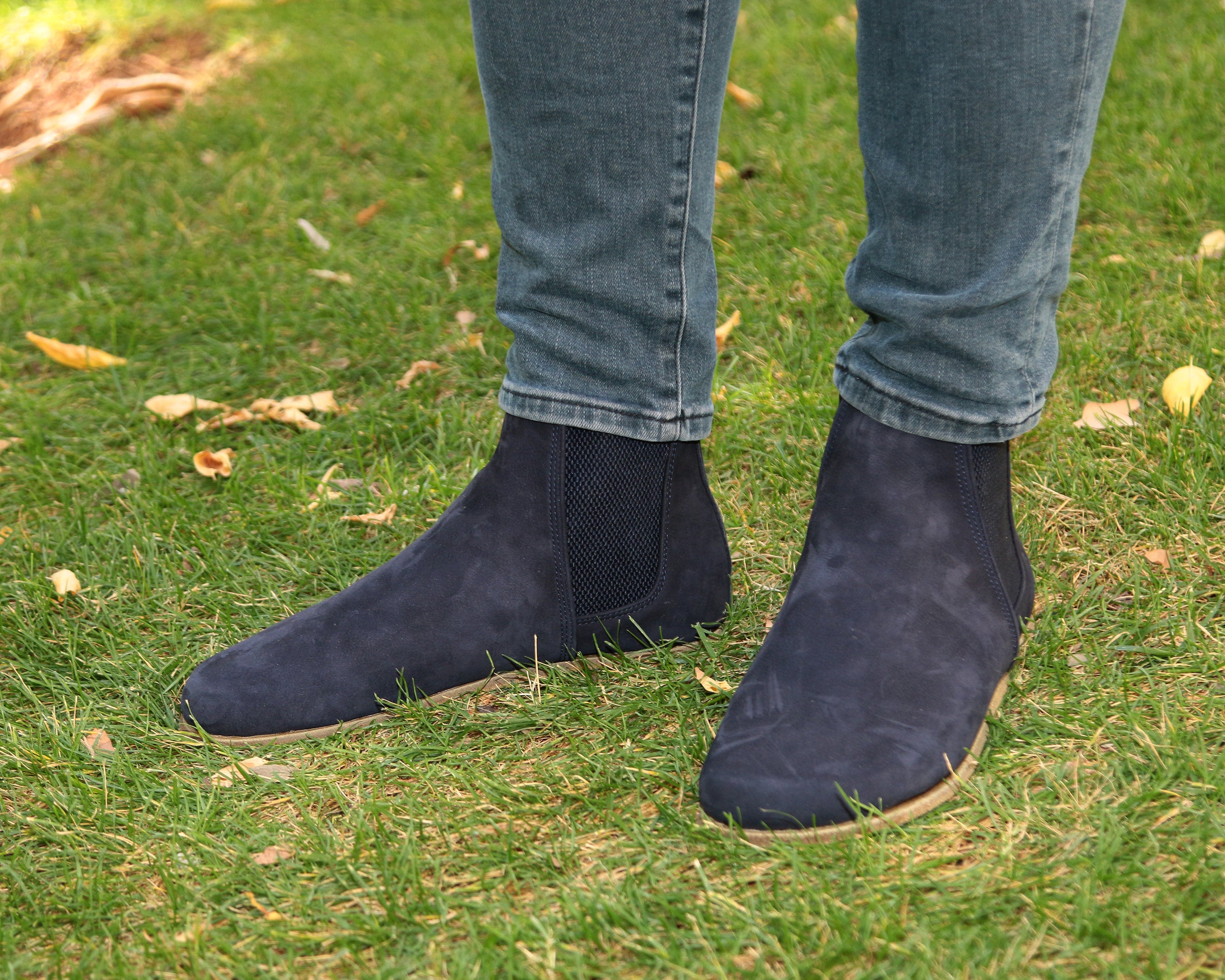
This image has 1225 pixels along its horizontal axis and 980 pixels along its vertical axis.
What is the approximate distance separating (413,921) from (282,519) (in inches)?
35.6

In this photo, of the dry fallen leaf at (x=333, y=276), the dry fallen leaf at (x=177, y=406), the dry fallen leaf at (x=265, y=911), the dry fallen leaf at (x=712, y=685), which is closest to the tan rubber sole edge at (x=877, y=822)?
the dry fallen leaf at (x=712, y=685)

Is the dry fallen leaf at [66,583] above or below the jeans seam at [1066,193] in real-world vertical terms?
below

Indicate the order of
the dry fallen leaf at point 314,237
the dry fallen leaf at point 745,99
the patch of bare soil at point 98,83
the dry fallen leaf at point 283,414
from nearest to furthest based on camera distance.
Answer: the dry fallen leaf at point 283,414 < the dry fallen leaf at point 314,237 < the dry fallen leaf at point 745,99 < the patch of bare soil at point 98,83

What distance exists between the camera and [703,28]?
1.08 metres

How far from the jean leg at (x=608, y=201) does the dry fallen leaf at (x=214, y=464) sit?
2.68 feet

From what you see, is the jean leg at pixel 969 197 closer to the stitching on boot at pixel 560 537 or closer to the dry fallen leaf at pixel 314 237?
the stitching on boot at pixel 560 537

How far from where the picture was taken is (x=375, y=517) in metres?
1.72

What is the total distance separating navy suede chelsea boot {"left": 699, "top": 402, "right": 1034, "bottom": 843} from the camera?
105 centimetres

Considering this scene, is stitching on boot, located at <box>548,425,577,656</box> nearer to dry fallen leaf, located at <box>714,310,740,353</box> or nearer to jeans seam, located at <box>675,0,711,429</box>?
jeans seam, located at <box>675,0,711,429</box>

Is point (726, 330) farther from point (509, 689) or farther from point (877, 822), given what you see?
point (877, 822)

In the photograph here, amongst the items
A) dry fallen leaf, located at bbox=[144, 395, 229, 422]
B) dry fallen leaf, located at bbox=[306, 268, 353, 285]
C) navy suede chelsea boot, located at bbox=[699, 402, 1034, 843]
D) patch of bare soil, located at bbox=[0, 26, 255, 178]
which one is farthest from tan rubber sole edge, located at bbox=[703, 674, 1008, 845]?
patch of bare soil, located at bbox=[0, 26, 255, 178]

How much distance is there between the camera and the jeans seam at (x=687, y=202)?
1087mm

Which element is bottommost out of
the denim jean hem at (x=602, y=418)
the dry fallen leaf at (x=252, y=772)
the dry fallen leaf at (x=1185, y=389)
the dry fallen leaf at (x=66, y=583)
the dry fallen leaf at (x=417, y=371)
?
the dry fallen leaf at (x=252, y=772)

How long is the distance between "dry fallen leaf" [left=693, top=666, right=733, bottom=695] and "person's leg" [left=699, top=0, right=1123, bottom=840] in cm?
11
